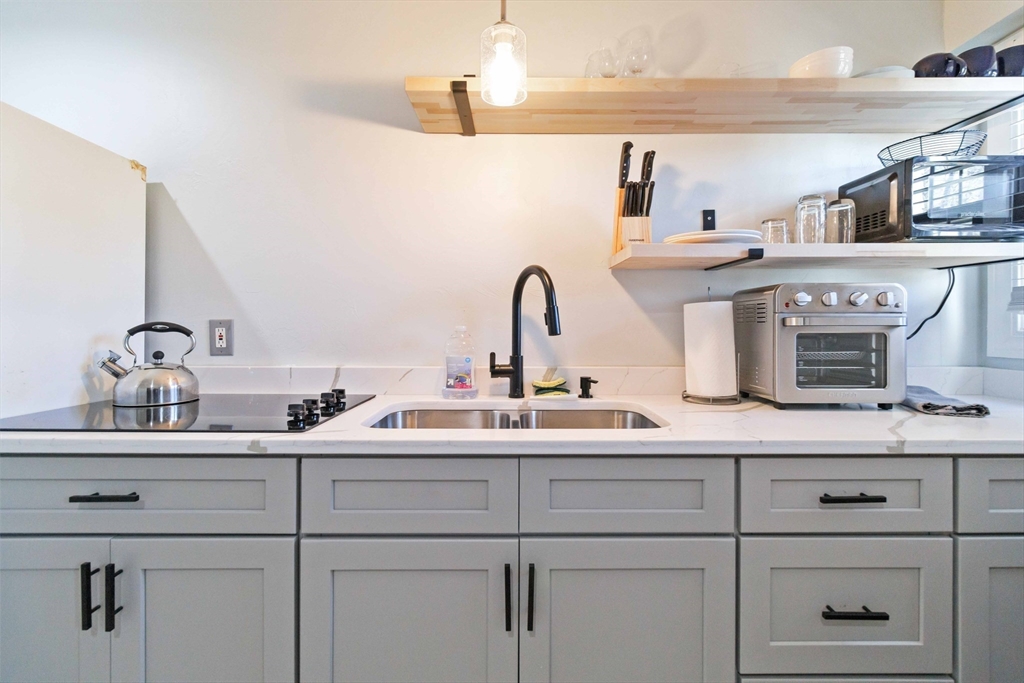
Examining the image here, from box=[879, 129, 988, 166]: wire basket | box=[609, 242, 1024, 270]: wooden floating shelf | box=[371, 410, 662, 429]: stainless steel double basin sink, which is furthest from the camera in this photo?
box=[371, 410, 662, 429]: stainless steel double basin sink

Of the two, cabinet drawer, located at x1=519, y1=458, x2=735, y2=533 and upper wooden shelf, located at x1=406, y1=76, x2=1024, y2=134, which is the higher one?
upper wooden shelf, located at x1=406, y1=76, x2=1024, y2=134

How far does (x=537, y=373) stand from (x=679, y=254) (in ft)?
2.05

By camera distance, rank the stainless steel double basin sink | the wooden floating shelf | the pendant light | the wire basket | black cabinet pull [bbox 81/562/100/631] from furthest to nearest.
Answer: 1. the stainless steel double basin sink
2. the wire basket
3. the wooden floating shelf
4. the pendant light
5. black cabinet pull [bbox 81/562/100/631]

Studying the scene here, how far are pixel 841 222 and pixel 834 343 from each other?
1.34 feet

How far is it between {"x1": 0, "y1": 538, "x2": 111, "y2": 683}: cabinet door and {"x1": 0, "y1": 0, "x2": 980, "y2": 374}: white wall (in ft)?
2.54

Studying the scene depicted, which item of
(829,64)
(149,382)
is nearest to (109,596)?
(149,382)

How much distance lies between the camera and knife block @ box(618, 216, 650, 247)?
150 centimetres

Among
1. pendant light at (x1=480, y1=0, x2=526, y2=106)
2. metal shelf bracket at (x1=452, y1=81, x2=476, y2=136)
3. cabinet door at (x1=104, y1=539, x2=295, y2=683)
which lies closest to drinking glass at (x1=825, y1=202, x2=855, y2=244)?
pendant light at (x1=480, y1=0, x2=526, y2=106)

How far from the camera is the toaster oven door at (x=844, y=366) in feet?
4.45

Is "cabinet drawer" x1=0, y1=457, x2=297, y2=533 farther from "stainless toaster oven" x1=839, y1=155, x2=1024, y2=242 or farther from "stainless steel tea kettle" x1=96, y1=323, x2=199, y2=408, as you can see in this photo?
"stainless toaster oven" x1=839, y1=155, x2=1024, y2=242

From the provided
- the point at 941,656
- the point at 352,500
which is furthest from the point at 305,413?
the point at 941,656

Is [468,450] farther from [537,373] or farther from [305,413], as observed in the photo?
[537,373]

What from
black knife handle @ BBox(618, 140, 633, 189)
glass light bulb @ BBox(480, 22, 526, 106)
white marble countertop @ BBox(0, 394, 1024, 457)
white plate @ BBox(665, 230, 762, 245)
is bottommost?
white marble countertop @ BBox(0, 394, 1024, 457)

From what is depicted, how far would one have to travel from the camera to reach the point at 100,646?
102 cm
